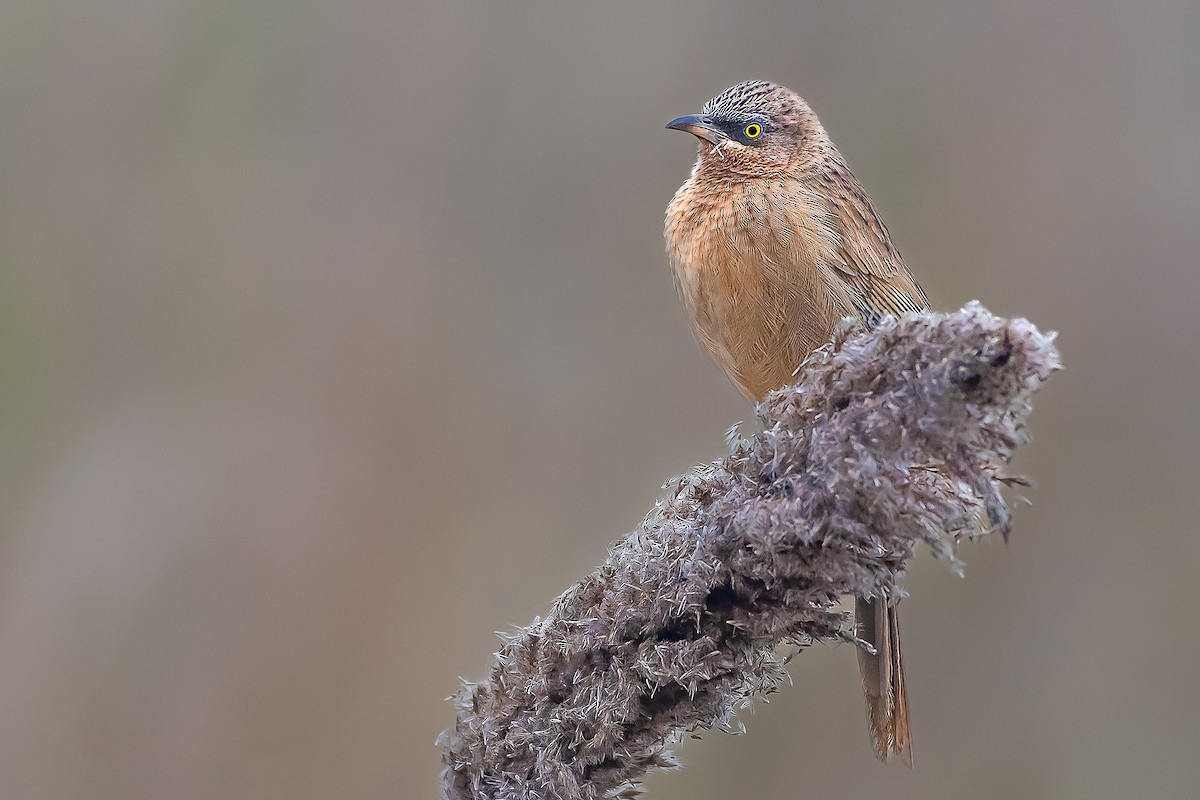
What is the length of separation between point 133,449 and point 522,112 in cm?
254

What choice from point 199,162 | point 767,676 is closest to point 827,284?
point 767,676

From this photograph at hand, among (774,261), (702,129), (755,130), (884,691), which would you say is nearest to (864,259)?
(774,261)

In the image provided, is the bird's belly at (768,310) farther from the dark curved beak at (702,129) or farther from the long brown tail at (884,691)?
the long brown tail at (884,691)

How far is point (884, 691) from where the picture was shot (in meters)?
2.86

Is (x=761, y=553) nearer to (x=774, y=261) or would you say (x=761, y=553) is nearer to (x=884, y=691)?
(x=884, y=691)

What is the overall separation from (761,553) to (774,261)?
156cm

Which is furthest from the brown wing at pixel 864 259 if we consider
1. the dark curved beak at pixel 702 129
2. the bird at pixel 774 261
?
the dark curved beak at pixel 702 129

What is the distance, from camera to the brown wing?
336 centimetres

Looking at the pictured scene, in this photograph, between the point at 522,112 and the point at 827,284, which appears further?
the point at 522,112

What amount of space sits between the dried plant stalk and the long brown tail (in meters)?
0.87

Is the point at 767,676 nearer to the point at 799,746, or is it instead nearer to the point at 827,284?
the point at 827,284

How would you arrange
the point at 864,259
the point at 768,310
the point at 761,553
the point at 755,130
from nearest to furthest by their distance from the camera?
the point at 761,553
the point at 768,310
the point at 864,259
the point at 755,130

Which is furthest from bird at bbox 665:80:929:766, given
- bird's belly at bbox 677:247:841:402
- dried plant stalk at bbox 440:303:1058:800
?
dried plant stalk at bbox 440:303:1058:800

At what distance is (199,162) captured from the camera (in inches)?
218
